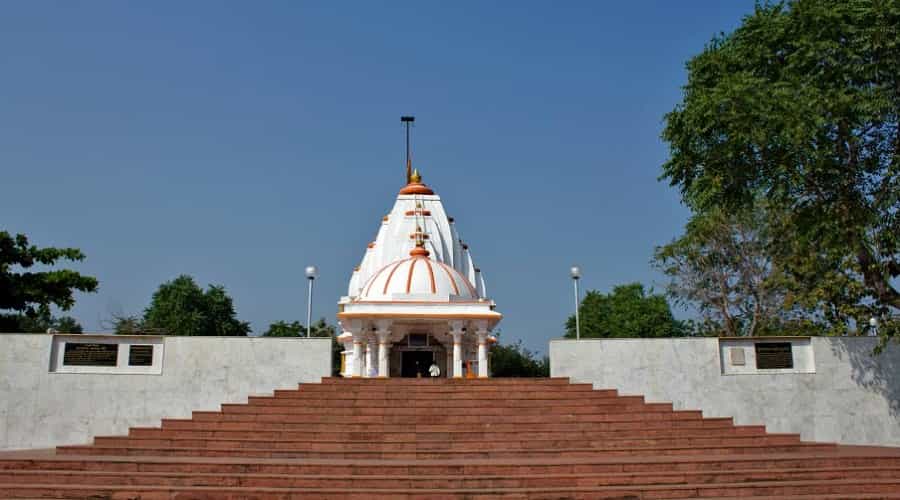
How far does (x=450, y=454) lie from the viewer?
38.4 ft

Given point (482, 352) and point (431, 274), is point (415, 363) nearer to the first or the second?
point (482, 352)

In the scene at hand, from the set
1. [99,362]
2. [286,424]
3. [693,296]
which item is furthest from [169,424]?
[693,296]

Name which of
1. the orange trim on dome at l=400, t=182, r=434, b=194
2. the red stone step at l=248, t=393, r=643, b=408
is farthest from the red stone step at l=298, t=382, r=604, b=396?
the orange trim on dome at l=400, t=182, r=434, b=194

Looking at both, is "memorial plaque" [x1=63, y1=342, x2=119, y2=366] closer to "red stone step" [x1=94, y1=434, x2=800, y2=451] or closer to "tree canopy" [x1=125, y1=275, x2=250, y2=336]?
"red stone step" [x1=94, y1=434, x2=800, y2=451]

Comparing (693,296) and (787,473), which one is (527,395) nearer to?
(787,473)

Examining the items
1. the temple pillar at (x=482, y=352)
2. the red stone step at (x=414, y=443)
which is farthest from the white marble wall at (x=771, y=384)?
the temple pillar at (x=482, y=352)

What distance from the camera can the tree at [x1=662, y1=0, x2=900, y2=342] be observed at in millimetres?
13977

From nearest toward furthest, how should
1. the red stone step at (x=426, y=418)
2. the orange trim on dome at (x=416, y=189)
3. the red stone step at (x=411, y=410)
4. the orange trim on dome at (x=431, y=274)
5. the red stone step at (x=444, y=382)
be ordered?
the red stone step at (x=426, y=418) < the red stone step at (x=411, y=410) < the red stone step at (x=444, y=382) < the orange trim on dome at (x=431, y=274) < the orange trim on dome at (x=416, y=189)

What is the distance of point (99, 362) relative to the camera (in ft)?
51.5

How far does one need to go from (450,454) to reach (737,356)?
759 cm

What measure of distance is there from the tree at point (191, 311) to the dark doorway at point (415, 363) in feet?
83.8

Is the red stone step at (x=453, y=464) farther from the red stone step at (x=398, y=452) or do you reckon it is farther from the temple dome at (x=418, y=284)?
the temple dome at (x=418, y=284)

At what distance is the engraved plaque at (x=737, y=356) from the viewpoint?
1597 cm

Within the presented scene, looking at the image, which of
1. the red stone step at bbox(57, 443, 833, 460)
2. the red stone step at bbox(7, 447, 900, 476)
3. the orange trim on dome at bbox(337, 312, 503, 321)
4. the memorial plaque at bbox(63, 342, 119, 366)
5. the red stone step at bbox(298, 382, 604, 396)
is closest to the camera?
the red stone step at bbox(7, 447, 900, 476)
